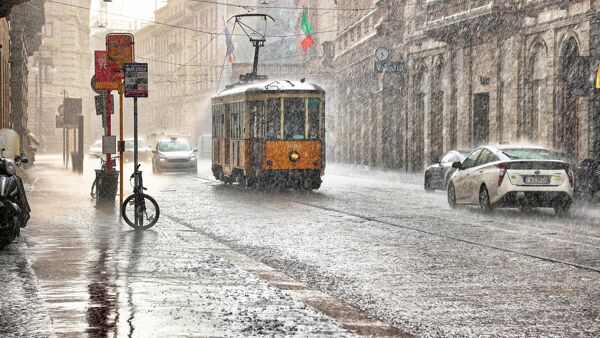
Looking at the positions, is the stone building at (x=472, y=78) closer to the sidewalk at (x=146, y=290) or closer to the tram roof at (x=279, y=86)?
the tram roof at (x=279, y=86)

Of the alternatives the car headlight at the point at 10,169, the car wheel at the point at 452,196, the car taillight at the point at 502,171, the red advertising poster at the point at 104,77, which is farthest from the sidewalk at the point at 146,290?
the car wheel at the point at 452,196

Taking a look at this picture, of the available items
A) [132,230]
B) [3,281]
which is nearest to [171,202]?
[132,230]

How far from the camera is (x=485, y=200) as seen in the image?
70.9 ft

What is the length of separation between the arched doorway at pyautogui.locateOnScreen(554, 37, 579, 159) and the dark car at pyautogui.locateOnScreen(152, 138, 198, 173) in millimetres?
17615

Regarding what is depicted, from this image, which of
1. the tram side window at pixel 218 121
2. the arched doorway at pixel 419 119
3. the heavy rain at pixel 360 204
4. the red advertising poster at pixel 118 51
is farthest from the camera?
the arched doorway at pixel 419 119

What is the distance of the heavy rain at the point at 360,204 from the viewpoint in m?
9.05

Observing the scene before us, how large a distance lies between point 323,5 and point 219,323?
63.3m

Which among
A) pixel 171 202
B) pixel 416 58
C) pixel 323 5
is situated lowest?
pixel 171 202

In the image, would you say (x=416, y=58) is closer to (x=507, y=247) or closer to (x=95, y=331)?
(x=507, y=247)

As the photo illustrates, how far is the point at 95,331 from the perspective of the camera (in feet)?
25.7

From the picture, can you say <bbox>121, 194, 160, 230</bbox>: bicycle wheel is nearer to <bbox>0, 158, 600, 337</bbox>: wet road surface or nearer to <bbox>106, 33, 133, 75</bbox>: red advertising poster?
Result: <bbox>0, 158, 600, 337</bbox>: wet road surface

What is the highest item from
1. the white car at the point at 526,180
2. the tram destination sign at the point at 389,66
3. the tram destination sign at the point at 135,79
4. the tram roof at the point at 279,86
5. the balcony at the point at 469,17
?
the balcony at the point at 469,17

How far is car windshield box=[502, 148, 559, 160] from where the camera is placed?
69.8 ft

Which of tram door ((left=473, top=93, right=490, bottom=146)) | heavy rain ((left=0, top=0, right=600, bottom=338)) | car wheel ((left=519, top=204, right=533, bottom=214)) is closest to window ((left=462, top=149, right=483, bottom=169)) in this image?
heavy rain ((left=0, top=0, right=600, bottom=338))
